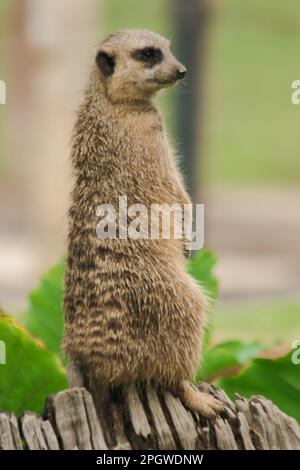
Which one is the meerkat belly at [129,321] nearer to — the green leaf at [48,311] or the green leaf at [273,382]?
the green leaf at [273,382]

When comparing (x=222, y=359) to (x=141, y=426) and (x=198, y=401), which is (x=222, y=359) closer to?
(x=198, y=401)

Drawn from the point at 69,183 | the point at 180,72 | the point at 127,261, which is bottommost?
the point at 127,261

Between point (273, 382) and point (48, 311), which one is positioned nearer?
point (273, 382)

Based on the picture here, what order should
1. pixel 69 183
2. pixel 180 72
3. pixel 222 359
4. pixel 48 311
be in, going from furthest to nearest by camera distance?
1. pixel 48 311
2. pixel 222 359
3. pixel 69 183
4. pixel 180 72

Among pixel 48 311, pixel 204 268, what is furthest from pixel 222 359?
pixel 48 311

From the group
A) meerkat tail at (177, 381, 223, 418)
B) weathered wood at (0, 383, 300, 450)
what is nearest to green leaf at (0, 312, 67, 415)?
weathered wood at (0, 383, 300, 450)

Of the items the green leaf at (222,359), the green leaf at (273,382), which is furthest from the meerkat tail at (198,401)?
the green leaf at (222,359)

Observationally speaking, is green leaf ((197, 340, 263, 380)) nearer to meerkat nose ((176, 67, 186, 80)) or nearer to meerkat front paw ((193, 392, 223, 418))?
meerkat front paw ((193, 392, 223, 418))

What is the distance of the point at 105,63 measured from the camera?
12.0 ft

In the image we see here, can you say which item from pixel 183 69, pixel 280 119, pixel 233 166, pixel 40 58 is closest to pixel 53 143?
pixel 40 58

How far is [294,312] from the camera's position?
8469 millimetres

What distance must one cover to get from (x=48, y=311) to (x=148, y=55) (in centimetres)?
124

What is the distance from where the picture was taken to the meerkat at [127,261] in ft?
10.9

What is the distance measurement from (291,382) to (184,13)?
6250 mm
